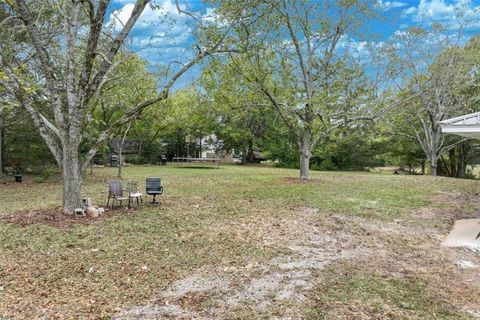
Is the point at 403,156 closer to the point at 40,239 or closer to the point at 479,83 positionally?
the point at 479,83

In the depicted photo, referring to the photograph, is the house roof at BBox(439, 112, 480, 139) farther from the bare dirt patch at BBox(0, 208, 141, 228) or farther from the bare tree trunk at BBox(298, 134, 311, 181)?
the bare tree trunk at BBox(298, 134, 311, 181)

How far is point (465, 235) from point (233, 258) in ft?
13.7

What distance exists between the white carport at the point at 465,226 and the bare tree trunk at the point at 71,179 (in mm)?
6726

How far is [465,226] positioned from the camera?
21.6 feet

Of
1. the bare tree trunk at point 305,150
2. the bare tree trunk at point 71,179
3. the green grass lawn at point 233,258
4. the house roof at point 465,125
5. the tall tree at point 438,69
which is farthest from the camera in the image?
the tall tree at point 438,69

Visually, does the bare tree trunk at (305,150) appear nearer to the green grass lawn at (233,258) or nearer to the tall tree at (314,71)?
the tall tree at (314,71)

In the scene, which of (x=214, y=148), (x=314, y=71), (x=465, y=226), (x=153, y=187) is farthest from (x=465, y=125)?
(x=214, y=148)

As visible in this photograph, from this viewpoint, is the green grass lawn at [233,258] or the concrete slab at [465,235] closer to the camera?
the green grass lawn at [233,258]

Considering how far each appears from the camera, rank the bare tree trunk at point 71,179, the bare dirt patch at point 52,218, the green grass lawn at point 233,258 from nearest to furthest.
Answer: the green grass lawn at point 233,258, the bare dirt patch at point 52,218, the bare tree trunk at point 71,179

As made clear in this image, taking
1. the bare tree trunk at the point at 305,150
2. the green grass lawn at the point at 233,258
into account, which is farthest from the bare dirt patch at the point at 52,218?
the bare tree trunk at the point at 305,150

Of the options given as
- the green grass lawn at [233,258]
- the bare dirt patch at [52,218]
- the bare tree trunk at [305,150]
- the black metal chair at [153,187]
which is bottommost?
the green grass lawn at [233,258]

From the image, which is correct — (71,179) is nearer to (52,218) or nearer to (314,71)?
(52,218)

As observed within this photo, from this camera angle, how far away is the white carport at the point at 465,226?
551cm

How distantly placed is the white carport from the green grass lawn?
0.82 feet
